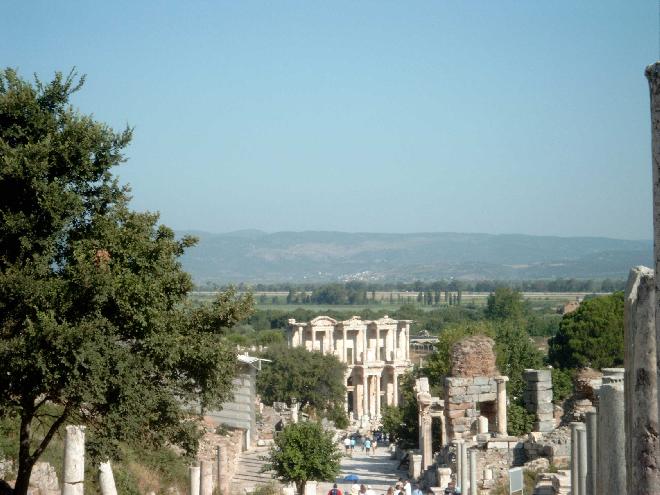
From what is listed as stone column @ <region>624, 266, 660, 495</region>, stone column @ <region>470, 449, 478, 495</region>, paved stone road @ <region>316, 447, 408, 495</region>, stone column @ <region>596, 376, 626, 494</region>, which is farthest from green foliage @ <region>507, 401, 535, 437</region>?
stone column @ <region>624, 266, 660, 495</region>

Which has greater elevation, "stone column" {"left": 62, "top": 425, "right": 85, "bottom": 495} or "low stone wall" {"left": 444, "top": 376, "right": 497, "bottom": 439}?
"stone column" {"left": 62, "top": 425, "right": 85, "bottom": 495}

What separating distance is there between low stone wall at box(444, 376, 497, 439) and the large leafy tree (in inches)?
630

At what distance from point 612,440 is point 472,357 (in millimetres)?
20557

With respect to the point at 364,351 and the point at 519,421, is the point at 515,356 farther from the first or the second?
the point at 364,351

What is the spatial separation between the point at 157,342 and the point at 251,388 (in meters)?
28.9

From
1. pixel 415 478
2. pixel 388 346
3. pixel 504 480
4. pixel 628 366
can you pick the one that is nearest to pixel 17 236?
pixel 628 366

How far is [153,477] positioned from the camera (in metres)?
25.4

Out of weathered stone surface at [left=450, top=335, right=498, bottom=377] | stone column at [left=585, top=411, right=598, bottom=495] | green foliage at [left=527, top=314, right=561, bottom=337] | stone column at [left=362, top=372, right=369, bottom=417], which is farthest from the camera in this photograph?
green foliage at [left=527, top=314, right=561, bottom=337]

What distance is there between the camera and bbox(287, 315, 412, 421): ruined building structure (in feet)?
358

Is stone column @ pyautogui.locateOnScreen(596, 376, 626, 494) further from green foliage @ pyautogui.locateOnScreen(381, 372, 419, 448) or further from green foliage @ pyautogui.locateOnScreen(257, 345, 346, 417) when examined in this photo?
green foliage @ pyautogui.locateOnScreen(257, 345, 346, 417)

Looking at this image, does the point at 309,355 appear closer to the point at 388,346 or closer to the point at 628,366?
the point at 388,346

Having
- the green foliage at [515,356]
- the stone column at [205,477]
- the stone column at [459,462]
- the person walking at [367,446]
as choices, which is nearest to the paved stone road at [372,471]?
the person walking at [367,446]

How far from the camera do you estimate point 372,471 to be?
141ft

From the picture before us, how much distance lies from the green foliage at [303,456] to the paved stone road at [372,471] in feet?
7.96
